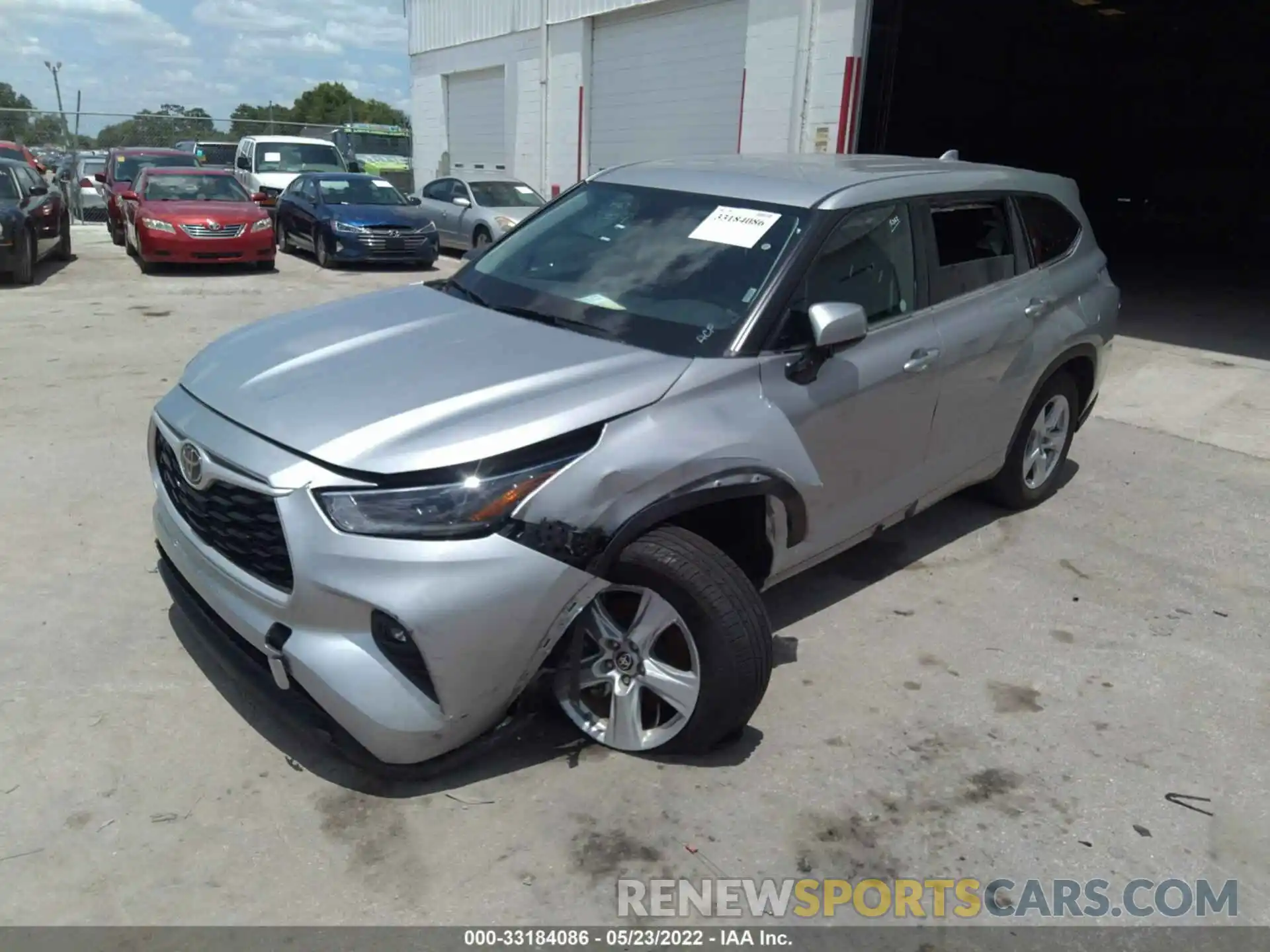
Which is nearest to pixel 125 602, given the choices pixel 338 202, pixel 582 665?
pixel 582 665

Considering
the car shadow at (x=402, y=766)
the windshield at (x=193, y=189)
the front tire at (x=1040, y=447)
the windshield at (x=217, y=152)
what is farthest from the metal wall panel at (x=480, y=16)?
the car shadow at (x=402, y=766)

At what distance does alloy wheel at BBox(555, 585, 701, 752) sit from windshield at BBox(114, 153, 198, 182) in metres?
16.7

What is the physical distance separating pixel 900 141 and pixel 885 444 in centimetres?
1784

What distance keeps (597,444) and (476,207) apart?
13972 millimetres

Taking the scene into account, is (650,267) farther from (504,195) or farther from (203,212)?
(504,195)

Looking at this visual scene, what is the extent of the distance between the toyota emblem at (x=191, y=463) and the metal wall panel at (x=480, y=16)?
14832 mm

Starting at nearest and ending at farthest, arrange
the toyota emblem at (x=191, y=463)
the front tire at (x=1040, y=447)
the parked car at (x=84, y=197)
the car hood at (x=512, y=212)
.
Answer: the toyota emblem at (x=191, y=463) → the front tire at (x=1040, y=447) → the car hood at (x=512, y=212) → the parked car at (x=84, y=197)

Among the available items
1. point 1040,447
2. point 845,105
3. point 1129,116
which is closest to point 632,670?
point 1040,447

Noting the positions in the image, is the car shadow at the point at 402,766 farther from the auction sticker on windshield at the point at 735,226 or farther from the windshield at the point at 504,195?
the windshield at the point at 504,195

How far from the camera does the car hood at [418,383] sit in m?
2.77

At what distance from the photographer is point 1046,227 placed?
199 inches
